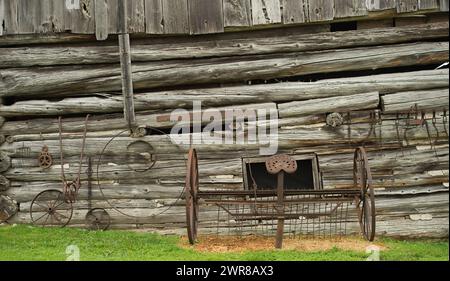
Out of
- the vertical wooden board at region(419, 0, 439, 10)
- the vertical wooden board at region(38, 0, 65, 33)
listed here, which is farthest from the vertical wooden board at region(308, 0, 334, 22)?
the vertical wooden board at region(38, 0, 65, 33)

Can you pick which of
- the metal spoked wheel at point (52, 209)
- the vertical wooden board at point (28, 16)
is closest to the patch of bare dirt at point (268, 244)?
the metal spoked wheel at point (52, 209)

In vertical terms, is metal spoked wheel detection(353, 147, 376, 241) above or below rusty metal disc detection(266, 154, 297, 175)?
below

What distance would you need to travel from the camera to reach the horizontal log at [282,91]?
9766 mm

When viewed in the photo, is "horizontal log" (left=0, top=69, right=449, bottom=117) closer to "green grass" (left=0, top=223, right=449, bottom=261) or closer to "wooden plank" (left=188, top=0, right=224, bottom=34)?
"wooden plank" (left=188, top=0, right=224, bottom=34)

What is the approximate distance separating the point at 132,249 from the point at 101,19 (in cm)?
344

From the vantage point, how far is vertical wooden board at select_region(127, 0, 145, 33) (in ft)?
31.5

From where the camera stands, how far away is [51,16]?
9.67 m

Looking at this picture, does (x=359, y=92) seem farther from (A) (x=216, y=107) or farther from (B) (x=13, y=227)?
(B) (x=13, y=227)

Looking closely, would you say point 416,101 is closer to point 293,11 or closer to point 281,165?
point 293,11

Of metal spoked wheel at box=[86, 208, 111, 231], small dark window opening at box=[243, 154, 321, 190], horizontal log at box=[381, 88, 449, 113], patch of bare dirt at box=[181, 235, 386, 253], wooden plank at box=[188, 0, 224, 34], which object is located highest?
wooden plank at box=[188, 0, 224, 34]

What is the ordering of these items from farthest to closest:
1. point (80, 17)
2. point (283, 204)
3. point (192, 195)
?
1. point (80, 17)
2. point (192, 195)
3. point (283, 204)

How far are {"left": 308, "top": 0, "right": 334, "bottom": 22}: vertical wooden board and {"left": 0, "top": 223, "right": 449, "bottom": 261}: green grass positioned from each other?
3.35m

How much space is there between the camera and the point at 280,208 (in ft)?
28.2

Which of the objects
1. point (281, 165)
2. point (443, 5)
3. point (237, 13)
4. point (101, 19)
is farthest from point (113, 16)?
point (443, 5)
